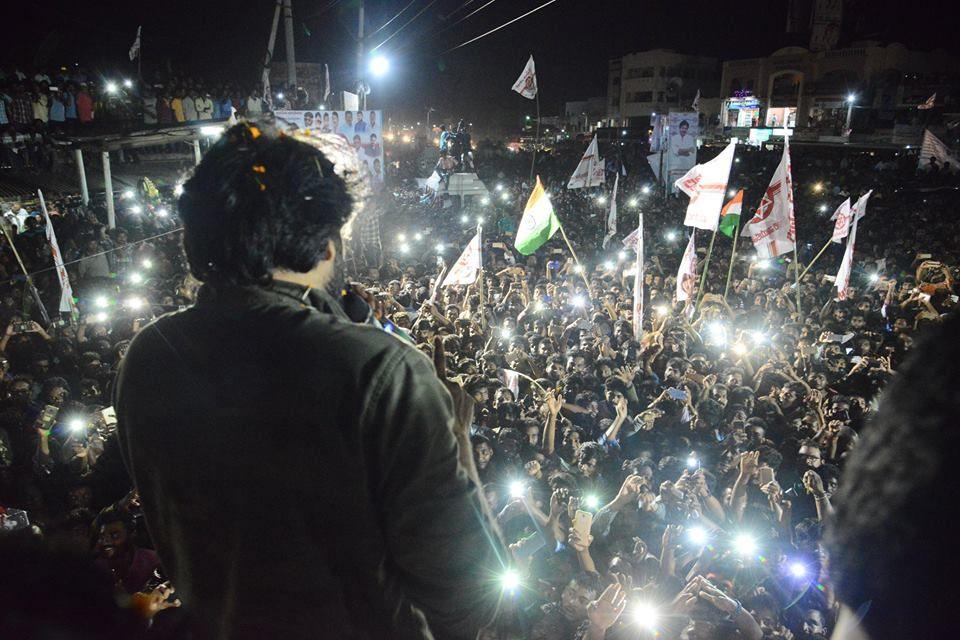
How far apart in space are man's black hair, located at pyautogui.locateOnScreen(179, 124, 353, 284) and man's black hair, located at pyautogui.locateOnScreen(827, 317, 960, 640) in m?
1.04

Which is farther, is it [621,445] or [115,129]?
[115,129]

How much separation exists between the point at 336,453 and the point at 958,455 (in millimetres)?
880

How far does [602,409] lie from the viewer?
6582mm

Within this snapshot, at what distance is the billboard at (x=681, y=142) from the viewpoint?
690 inches

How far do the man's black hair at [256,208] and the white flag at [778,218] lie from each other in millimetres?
9327

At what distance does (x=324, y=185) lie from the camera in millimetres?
1288

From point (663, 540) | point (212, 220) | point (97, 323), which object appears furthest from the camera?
point (97, 323)

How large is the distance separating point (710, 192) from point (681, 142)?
9.53 meters

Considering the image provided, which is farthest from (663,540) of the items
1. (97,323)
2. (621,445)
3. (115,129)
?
(115,129)

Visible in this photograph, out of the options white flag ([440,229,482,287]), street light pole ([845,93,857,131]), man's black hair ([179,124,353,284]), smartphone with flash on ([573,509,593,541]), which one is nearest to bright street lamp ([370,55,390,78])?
white flag ([440,229,482,287])

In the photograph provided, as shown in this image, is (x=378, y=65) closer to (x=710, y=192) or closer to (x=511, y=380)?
(x=710, y=192)

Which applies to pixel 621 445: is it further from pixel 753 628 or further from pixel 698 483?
pixel 753 628

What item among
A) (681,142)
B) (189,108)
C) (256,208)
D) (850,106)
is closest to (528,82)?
(681,142)

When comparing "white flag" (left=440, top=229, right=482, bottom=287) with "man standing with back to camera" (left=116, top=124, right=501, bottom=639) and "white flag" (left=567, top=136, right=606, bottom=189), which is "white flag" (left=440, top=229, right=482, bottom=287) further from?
"man standing with back to camera" (left=116, top=124, right=501, bottom=639)
